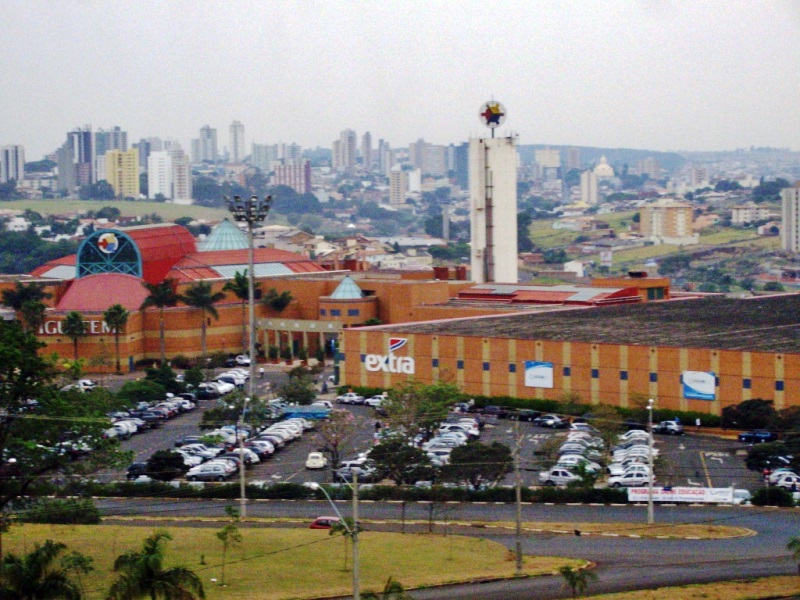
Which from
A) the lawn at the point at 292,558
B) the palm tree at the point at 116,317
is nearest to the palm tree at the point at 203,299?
the palm tree at the point at 116,317

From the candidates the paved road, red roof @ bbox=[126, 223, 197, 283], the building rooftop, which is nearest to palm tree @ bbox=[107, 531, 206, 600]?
the paved road

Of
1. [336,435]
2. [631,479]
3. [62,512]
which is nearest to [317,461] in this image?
[336,435]

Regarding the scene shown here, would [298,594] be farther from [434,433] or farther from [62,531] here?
[434,433]

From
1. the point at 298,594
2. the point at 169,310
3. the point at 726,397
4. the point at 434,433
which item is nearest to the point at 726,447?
the point at 726,397

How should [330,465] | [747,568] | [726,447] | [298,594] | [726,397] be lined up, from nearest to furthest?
[298,594] → [747,568] → [330,465] → [726,447] → [726,397]

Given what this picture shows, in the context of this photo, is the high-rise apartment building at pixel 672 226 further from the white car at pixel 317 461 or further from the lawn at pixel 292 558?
the lawn at pixel 292 558

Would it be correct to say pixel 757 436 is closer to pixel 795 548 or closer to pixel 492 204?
pixel 795 548
